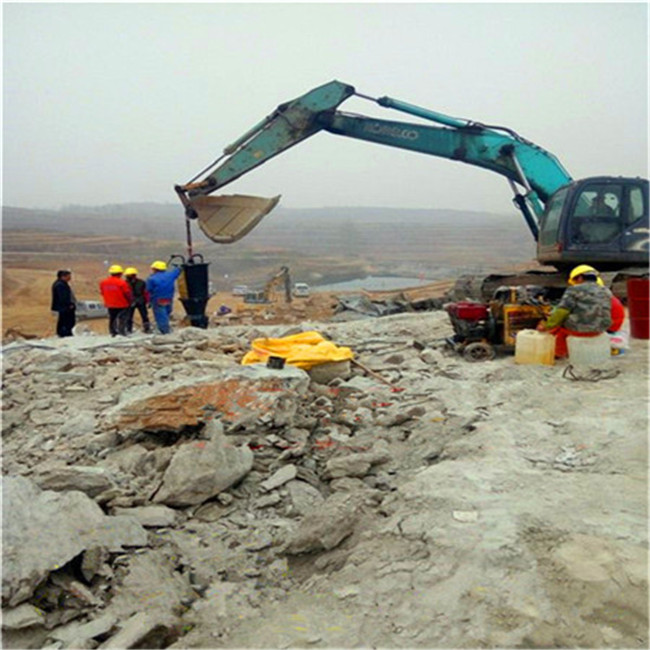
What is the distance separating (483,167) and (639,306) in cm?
425

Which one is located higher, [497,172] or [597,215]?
[497,172]

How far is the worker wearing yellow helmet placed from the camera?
5.80 metres

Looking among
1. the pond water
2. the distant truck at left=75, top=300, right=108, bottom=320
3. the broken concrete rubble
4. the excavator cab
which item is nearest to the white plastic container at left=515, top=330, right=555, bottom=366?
the excavator cab

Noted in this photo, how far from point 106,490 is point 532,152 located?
8.84 m

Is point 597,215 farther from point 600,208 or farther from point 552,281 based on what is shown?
point 552,281

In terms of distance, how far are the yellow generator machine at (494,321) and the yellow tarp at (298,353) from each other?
65.7 inches

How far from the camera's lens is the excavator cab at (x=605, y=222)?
321 inches

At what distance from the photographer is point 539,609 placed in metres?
2.40

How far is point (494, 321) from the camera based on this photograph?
23.6ft

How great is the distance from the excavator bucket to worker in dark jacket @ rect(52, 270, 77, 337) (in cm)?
230

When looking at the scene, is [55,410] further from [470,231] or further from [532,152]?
[470,231]

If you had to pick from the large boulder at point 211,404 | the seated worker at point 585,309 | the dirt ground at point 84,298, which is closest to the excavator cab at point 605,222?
the seated worker at point 585,309

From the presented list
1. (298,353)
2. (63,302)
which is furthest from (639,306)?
(63,302)

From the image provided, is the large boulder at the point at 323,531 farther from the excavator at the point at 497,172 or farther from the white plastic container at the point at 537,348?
the excavator at the point at 497,172
